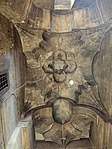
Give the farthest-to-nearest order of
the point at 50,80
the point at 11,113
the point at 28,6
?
1. the point at 50,80
2. the point at 28,6
3. the point at 11,113

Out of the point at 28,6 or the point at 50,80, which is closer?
the point at 28,6

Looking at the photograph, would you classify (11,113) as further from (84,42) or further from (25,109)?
(84,42)

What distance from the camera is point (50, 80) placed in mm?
6586

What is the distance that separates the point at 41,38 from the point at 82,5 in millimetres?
1417

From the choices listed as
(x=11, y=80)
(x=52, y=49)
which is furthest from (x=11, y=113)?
(x=52, y=49)

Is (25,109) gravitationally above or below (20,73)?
below

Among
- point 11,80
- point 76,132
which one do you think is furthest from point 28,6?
point 76,132

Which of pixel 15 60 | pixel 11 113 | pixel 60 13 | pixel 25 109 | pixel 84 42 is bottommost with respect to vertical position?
pixel 25 109

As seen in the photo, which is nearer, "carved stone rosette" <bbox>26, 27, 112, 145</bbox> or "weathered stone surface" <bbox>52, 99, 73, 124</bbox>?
"carved stone rosette" <bbox>26, 27, 112, 145</bbox>

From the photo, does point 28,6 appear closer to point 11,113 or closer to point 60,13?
point 60,13

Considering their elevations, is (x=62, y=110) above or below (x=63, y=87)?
below

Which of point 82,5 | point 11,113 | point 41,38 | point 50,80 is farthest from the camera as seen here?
point 50,80

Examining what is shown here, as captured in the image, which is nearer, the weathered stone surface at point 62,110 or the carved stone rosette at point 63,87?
the carved stone rosette at point 63,87

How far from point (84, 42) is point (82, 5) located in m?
1.04
